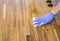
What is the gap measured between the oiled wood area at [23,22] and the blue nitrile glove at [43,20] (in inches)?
1.8

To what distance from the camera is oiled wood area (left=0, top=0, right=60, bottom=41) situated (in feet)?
5.38

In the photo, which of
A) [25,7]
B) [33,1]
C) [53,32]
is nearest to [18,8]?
[25,7]

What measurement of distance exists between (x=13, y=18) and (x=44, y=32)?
1.42ft

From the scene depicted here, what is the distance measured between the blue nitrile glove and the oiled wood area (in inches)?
1.8

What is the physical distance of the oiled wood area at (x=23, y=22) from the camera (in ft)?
5.38

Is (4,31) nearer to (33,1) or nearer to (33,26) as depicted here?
(33,26)

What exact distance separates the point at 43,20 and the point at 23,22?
0.25 m

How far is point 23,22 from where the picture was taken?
5.90 feet

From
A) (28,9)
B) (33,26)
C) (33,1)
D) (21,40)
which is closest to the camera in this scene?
(21,40)

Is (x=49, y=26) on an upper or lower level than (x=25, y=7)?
lower

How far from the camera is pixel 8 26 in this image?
5.74 ft

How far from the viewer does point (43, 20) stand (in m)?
1.81

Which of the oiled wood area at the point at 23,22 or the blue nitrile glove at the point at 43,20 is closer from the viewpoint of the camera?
the oiled wood area at the point at 23,22

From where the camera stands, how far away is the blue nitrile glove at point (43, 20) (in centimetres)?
178
